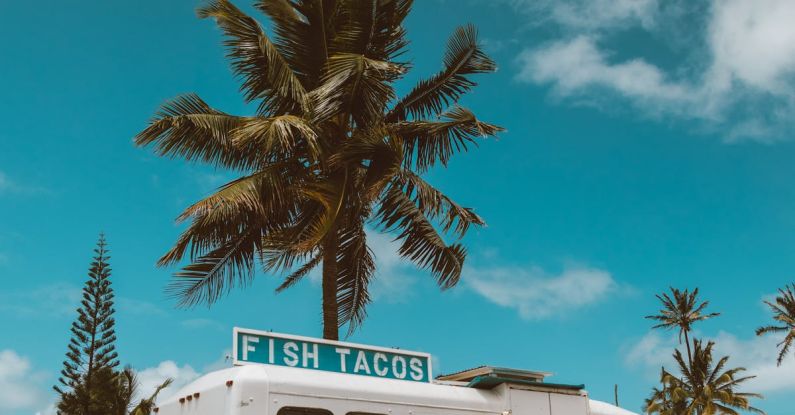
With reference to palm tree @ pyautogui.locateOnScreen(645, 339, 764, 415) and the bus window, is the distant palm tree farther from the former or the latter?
the bus window

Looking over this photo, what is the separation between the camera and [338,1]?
16047 millimetres

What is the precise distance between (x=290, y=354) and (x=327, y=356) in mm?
415

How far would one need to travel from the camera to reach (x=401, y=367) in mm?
9648

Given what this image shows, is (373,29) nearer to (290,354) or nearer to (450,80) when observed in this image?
(450,80)

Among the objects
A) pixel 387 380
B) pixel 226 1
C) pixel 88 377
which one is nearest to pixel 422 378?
pixel 387 380

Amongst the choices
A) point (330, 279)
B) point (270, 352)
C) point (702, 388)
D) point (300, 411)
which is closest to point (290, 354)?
point (270, 352)

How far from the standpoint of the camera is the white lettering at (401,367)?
9.59 m

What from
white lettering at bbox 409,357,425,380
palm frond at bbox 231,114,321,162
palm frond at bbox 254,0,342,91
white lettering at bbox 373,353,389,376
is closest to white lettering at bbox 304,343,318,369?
white lettering at bbox 373,353,389,376

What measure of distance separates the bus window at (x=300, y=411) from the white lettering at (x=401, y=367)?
1481mm

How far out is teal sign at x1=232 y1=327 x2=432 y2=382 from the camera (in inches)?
349

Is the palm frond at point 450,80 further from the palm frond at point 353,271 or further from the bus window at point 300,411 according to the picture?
the bus window at point 300,411

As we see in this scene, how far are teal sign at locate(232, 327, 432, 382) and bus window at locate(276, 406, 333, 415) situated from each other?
85cm

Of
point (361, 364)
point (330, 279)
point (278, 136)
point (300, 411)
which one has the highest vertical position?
point (278, 136)

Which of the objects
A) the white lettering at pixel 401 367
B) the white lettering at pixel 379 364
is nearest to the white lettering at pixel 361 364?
the white lettering at pixel 379 364
